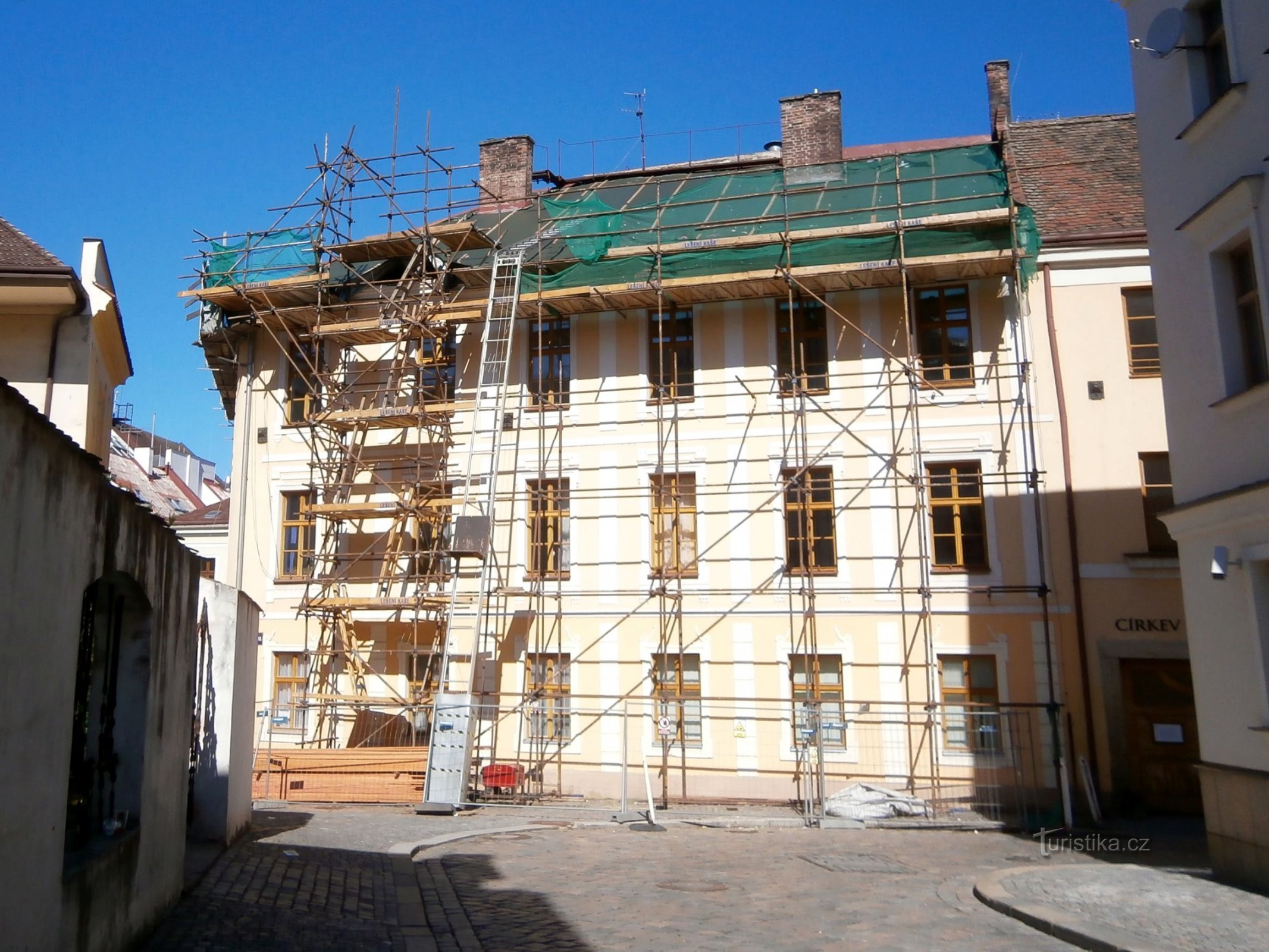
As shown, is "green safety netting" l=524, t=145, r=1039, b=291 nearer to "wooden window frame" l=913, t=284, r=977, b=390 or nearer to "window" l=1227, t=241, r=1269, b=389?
"wooden window frame" l=913, t=284, r=977, b=390

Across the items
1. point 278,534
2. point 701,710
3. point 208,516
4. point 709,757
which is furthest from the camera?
point 208,516

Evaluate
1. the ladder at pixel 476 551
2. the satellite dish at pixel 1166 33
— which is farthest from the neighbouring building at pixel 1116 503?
the ladder at pixel 476 551

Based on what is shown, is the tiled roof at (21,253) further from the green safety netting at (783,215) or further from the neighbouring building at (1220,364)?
the neighbouring building at (1220,364)

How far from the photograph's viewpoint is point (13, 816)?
5195 millimetres

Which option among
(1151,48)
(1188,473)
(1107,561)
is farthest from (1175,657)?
(1151,48)

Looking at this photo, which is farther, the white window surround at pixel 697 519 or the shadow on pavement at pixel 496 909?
the white window surround at pixel 697 519

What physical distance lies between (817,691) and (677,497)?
4.29m

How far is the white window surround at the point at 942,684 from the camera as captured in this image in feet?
60.3

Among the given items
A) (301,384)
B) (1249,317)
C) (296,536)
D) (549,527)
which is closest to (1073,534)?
(1249,317)

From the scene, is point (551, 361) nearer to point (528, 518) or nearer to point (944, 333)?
point (528, 518)

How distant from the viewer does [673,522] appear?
2078 centimetres

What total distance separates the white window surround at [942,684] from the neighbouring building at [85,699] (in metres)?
12.9

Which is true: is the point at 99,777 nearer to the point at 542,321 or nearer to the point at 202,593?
the point at 202,593

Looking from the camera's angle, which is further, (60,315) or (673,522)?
(673,522)
